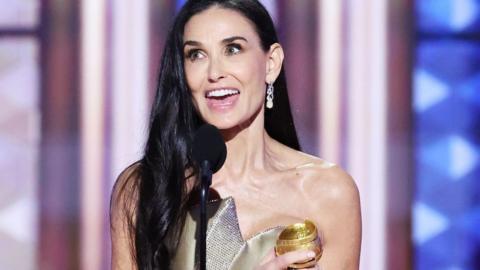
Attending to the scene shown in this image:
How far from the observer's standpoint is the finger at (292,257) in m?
1.24

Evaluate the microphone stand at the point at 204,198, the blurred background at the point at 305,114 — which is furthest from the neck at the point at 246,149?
the microphone stand at the point at 204,198

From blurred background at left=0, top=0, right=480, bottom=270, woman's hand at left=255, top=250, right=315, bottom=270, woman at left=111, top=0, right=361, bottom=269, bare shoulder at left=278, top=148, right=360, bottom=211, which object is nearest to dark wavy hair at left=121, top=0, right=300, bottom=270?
woman at left=111, top=0, right=361, bottom=269

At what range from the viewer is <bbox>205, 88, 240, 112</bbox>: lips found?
1.58m

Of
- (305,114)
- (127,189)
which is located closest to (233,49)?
(127,189)

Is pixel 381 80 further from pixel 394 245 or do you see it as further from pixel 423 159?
pixel 394 245

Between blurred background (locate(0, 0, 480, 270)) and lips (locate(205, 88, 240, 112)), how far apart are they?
0.55 metres

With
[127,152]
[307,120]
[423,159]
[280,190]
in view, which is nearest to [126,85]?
[127,152]

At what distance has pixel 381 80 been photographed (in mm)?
2160

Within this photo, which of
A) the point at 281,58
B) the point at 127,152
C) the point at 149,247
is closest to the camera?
the point at 149,247

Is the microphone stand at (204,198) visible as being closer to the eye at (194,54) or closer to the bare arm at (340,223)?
the eye at (194,54)

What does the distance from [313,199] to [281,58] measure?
26cm

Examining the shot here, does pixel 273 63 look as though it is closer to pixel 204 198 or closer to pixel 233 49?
pixel 233 49

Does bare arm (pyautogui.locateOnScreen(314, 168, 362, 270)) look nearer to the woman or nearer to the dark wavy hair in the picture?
the woman

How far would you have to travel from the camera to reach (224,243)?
164 centimetres
